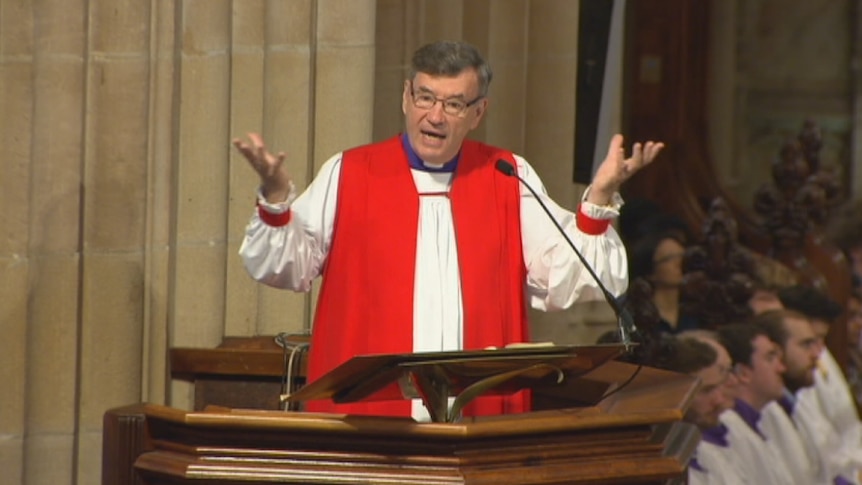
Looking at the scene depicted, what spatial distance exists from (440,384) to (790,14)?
6.28 metres

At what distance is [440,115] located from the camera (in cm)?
457

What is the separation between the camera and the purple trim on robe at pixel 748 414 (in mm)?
6492

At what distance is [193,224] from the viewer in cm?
579

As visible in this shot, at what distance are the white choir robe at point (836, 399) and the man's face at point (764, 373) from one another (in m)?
0.24

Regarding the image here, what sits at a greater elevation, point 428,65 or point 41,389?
point 428,65

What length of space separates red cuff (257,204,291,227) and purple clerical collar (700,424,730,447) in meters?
2.30

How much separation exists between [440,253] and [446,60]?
46 cm

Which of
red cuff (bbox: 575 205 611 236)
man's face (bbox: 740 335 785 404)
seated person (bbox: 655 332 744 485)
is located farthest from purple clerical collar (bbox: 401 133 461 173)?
man's face (bbox: 740 335 785 404)

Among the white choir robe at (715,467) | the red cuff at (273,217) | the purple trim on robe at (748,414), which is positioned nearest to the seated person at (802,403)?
the purple trim on robe at (748,414)

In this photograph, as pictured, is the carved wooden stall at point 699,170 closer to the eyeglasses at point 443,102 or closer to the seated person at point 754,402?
the seated person at point 754,402

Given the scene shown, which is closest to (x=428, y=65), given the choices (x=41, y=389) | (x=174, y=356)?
(x=174, y=356)

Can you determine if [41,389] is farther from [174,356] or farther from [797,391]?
[797,391]

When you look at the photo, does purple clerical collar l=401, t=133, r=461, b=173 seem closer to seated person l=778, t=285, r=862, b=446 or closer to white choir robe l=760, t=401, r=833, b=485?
white choir robe l=760, t=401, r=833, b=485

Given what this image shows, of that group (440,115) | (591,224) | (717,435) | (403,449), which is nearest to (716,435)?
(717,435)
